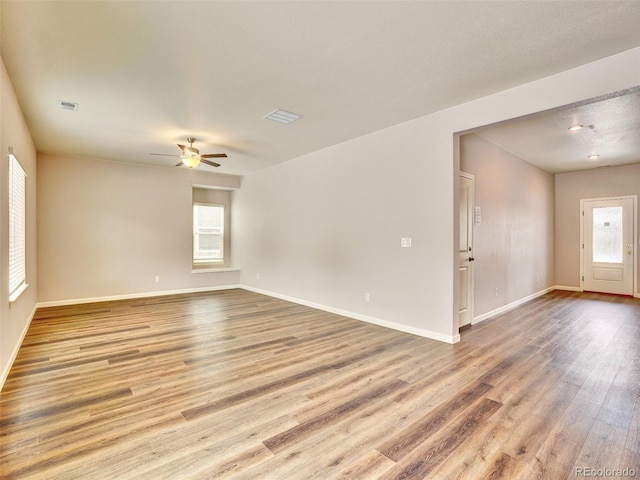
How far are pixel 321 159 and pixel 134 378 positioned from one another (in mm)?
4327

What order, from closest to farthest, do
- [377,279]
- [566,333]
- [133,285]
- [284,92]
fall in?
[284,92] → [566,333] → [377,279] → [133,285]

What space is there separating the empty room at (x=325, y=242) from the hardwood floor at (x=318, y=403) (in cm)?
2

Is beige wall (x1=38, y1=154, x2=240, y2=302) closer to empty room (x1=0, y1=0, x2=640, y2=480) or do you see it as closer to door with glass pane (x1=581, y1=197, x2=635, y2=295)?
empty room (x1=0, y1=0, x2=640, y2=480)

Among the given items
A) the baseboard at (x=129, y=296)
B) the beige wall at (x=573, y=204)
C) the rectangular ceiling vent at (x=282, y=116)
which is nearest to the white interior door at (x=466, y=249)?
the rectangular ceiling vent at (x=282, y=116)

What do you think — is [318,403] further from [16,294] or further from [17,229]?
[17,229]

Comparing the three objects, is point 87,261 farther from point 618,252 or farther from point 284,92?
point 618,252

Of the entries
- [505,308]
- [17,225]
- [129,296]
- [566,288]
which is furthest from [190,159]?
[566,288]

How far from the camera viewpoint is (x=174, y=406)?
2477 millimetres

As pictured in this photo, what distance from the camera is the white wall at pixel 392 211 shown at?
3260 millimetres

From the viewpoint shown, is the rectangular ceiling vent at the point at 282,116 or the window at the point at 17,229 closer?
the window at the point at 17,229

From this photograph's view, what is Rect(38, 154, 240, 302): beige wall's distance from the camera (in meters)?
5.97

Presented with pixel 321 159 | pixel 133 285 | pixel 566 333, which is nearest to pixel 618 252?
pixel 566 333

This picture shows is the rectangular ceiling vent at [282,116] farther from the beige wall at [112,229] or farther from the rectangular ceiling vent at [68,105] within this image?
the beige wall at [112,229]

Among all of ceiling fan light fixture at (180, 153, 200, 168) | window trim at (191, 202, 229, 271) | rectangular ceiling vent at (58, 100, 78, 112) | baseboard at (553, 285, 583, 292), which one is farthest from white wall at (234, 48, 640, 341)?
baseboard at (553, 285, 583, 292)
